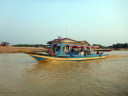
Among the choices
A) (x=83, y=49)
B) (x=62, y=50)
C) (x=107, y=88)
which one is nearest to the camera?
(x=107, y=88)

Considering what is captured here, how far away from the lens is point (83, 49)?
2031 cm

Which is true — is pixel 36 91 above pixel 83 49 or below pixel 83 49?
below

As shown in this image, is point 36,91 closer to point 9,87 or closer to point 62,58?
point 9,87

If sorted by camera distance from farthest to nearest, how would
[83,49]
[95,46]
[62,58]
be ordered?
[95,46], [83,49], [62,58]

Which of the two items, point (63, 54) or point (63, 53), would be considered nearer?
point (63, 54)

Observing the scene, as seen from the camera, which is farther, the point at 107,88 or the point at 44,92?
the point at 107,88

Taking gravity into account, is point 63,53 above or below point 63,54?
above

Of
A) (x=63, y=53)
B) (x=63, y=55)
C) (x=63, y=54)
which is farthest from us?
(x=63, y=53)

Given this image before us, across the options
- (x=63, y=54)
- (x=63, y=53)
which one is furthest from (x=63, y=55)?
(x=63, y=53)

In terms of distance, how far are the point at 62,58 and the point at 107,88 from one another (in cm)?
A: 992

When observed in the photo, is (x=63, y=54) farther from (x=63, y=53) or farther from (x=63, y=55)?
(x=63, y=55)

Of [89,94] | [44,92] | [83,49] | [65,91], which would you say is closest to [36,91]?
[44,92]

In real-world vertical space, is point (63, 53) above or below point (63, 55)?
above

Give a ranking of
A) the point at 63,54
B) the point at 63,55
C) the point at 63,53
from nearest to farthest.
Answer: the point at 63,55 → the point at 63,54 → the point at 63,53
